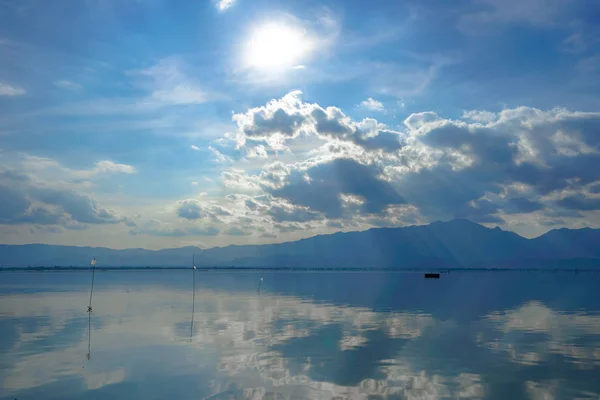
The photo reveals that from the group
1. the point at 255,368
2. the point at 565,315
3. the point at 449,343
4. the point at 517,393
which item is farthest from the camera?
the point at 565,315

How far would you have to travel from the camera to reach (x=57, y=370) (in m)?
34.4

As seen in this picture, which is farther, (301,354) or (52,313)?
(52,313)

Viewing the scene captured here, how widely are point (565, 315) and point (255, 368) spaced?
49.7m

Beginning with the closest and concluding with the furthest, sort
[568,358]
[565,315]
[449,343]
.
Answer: [568,358], [449,343], [565,315]

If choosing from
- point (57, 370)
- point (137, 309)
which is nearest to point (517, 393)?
point (57, 370)

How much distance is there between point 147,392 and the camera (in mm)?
29031

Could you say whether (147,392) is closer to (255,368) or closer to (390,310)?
(255,368)

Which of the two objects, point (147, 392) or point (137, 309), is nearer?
point (147, 392)

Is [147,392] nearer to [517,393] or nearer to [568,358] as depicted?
[517,393]

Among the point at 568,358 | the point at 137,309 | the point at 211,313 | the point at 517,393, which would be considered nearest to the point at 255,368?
the point at 517,393

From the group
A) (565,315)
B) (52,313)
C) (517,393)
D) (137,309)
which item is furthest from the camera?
(137,309)

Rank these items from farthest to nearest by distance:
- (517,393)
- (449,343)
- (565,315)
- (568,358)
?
(565,315) → (449,343) → (568,358) → (517,393)

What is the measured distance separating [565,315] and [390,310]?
22.9 meters

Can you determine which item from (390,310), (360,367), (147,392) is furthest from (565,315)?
(147,392)
